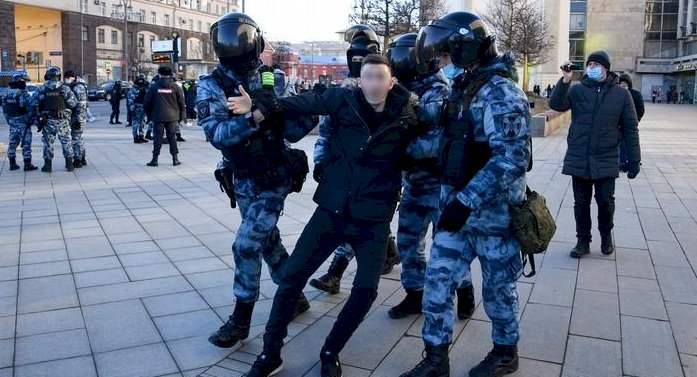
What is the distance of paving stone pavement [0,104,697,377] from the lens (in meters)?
3.84

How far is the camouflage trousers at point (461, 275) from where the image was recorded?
11.3 feet

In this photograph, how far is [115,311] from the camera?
183 inches

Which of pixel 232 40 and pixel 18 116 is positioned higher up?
pixel 232 40

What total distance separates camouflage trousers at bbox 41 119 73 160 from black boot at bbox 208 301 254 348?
907 centimetres

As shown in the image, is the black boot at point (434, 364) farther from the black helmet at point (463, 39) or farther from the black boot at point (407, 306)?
the black helmet at point (463, 39)

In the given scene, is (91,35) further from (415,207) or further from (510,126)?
(510,126)

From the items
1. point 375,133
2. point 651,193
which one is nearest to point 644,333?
point 375,133

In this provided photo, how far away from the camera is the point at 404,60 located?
179 inches

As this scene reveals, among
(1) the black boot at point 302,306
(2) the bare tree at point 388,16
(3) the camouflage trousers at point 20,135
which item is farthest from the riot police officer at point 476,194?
(2) the bare tree at point 388,16

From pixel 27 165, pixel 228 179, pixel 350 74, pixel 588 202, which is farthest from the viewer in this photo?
pixel 27 165

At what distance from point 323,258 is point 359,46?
2.35 metres

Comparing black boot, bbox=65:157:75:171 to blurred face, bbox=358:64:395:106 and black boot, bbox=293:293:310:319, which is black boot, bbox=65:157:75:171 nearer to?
black boot, bbox=293:293:310:319

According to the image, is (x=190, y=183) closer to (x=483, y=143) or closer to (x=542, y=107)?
(x=483, y=143)

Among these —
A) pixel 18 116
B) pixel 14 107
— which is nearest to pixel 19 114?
pixel 18 116
